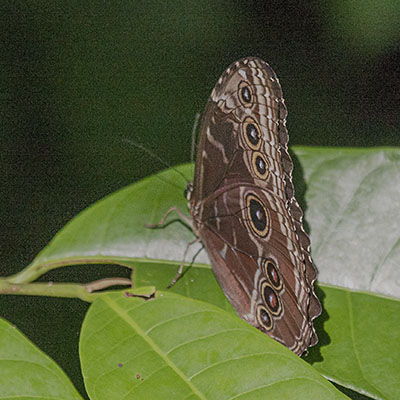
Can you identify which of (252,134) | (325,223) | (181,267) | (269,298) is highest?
(252,134)

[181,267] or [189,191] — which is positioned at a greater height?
[189,191]

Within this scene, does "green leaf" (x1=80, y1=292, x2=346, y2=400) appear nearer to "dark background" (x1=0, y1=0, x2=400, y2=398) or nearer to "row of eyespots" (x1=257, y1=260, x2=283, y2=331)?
"row of eyespots" (x1=257, y1=260, x2=283, y2=331)

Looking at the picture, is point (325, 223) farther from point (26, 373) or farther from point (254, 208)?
point (26, 373)

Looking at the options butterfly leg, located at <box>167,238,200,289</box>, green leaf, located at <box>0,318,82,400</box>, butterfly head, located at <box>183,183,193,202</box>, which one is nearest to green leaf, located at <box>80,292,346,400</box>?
green leaf, located at <box>0,318,82,400</box>

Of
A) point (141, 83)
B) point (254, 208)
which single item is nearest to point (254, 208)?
point (254, 208)

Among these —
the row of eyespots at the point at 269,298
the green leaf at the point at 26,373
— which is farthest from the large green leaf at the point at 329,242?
the green leaf at the point at 26,373

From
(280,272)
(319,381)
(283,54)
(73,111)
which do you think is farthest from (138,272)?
(283,54)
